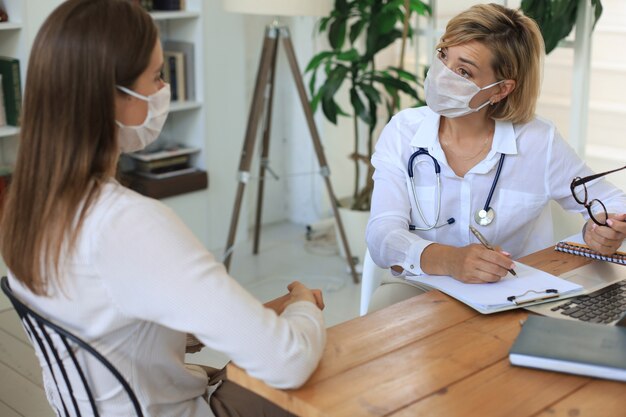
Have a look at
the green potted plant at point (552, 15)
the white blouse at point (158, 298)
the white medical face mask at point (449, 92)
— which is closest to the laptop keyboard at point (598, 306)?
the white blouse at point (158, 298)

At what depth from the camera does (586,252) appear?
1983 mm

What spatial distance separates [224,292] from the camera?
1276 mm

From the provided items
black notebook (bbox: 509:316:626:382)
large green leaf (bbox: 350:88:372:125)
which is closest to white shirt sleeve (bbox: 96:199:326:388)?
black notebook (bbox: 509:316:626:382)

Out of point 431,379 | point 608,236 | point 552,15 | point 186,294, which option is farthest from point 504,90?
point 552,15

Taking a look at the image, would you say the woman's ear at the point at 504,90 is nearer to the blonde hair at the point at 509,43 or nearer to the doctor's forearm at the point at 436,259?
the blonde hair at the point at 509,43

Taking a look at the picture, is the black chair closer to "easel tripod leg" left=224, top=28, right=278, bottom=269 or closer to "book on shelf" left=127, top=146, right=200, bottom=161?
"easel tripod leg" left=224, top=28, right=278, bottom=269

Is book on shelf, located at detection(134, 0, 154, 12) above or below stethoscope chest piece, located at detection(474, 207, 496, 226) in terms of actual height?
above

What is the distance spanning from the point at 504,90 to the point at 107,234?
125cm

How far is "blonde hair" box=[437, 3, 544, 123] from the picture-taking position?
7.14 ft

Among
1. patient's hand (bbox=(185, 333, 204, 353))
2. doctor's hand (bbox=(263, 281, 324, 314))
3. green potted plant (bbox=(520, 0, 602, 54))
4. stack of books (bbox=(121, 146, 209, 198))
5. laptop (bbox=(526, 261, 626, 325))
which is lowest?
stack of books (bbox=(121, 146, 209, 198))

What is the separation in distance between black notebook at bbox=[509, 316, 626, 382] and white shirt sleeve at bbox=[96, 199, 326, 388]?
36cm

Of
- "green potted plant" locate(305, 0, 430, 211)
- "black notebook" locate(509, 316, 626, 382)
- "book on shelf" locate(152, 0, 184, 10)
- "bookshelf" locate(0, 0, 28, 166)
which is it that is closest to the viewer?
"black notebook" locate(509, 316, 626, 382)

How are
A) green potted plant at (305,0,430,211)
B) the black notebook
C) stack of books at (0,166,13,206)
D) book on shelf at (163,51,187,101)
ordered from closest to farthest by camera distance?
the black notebook → stack of books at (0,166,13,206) → green potted plant at (305,0,430,211) → book on shelf at (163,51,187,101)

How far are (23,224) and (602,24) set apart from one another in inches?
113
